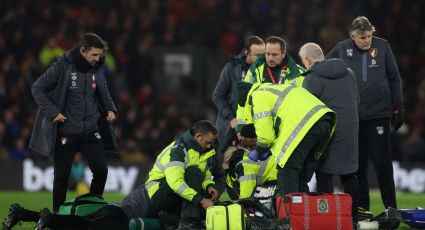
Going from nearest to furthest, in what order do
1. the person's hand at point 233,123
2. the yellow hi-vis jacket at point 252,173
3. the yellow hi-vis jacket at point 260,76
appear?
1. the yellow hi-vis jacket at point 252,173
2. the yellow hi-vis jacket at point 260,76
3. the person's hand at point 233,123

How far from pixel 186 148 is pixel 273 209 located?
1.09 metres

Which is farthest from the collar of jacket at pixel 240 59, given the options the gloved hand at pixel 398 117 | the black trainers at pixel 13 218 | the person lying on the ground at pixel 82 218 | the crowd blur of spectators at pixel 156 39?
the crowd blur of spectators at pixel 156 39

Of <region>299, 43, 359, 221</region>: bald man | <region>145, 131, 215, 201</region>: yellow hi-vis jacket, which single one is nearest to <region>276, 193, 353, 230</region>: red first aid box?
<region>299, 43, 359, 221</region>: bald man

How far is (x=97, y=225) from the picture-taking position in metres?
10.3

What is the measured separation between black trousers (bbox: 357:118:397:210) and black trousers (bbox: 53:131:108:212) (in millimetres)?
2928

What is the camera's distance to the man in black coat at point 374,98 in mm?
12344

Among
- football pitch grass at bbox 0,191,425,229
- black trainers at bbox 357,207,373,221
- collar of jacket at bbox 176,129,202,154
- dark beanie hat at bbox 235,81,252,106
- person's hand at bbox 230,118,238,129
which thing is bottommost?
football pitch grass at bbox 0,191,425,229

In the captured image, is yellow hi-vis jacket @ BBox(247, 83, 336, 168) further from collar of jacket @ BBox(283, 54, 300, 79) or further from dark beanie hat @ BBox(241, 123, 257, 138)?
collar of jacket @ BBox(283, 54, 300, 79)

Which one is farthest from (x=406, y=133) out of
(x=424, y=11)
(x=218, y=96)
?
(x=218, y=96)

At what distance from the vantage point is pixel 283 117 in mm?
10867

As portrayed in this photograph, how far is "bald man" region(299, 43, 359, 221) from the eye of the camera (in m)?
11.3

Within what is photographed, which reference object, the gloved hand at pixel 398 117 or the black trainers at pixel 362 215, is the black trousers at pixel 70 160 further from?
the gloved hand at pixel 398 117

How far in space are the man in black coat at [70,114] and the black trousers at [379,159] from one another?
9.61 ft

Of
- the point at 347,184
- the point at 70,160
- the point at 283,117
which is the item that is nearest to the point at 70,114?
the point at 70,160
